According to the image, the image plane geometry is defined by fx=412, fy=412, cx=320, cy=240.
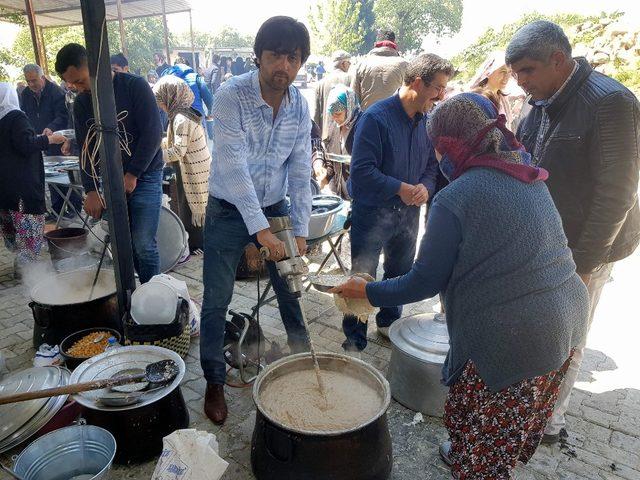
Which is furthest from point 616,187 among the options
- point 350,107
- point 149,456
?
point 350,107

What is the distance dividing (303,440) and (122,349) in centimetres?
146

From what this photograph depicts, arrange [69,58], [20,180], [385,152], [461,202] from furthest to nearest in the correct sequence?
[20,180], [69,58], [385,152], [461,202]

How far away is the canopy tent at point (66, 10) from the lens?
9375mm

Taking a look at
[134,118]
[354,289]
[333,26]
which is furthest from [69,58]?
[333,26]

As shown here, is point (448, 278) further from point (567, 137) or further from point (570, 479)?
point (570, 479)

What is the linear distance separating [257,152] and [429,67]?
1335 millimetres

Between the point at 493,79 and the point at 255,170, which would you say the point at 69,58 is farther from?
the point at 493,79

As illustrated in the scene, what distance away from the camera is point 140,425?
7.88ft

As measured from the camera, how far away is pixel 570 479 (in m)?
2.44

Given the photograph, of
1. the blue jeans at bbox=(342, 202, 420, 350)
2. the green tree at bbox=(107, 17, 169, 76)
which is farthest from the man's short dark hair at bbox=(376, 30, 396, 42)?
the green tree at bbox=(107, 17, 169, 76)

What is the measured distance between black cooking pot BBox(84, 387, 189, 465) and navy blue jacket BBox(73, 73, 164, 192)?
194cm

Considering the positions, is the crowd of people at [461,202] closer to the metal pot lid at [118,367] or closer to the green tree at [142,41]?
the metal pot lid at [118,367]

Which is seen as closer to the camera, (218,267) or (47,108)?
(218,267)

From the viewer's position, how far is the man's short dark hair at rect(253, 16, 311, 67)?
224 centimetres
